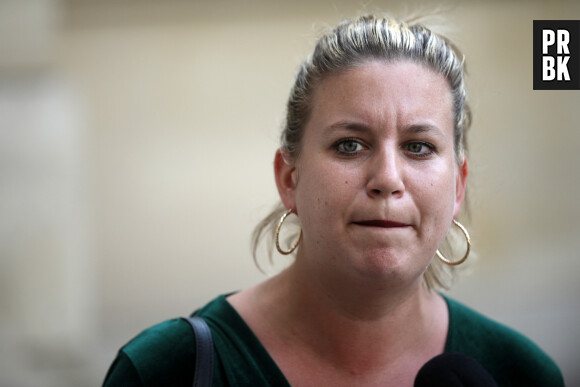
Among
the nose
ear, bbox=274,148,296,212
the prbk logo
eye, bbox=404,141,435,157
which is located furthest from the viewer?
the prbk logo

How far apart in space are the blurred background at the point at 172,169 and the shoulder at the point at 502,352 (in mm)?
3370

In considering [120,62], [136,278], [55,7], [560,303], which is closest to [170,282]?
[136,278]

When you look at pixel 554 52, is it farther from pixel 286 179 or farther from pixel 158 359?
pixel 158 359

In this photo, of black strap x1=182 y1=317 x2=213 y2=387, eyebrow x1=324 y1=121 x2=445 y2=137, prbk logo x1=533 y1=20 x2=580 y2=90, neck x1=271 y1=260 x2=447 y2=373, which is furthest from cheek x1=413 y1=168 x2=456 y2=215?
prbk logo x1=533 y1=20 x2=580 y2=90

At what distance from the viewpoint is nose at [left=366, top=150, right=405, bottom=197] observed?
166cm

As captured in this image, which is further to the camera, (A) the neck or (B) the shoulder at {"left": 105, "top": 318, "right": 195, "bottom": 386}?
(A) the neck

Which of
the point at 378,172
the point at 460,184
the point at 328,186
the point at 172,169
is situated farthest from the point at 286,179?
the point at 172,169

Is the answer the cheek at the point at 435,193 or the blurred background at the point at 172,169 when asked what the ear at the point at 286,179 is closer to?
the cheek at the point at 435,193

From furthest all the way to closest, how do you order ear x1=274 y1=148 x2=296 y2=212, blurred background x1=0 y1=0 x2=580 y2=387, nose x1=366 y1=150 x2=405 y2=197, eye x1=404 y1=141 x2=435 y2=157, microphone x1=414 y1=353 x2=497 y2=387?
blurred background x1=0 y1=0 x2=580 y2=387 → ear x1=274 y1=148 x2=296 y2=212 → eye x1=404 y1=141 x2=435 y2=157 → nose x1=366 y1=150 x2=405 y2=197 → microphone x1=414 y1=353 x2=497 y2=387

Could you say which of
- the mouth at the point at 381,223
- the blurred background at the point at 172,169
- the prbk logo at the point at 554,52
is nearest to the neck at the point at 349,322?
the mouth at the point at 381,223

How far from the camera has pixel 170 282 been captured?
6.19 meters

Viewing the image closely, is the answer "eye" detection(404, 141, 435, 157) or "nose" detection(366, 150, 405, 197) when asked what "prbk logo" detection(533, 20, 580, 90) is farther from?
"nose" detection(366, 150, 405, 197)

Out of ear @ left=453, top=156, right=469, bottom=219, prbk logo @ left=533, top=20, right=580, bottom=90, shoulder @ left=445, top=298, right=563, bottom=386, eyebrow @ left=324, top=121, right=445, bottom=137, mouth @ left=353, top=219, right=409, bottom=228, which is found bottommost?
shoulder @ left=445, top=298, right=563, bottom=386

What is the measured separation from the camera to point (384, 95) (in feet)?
5.73
